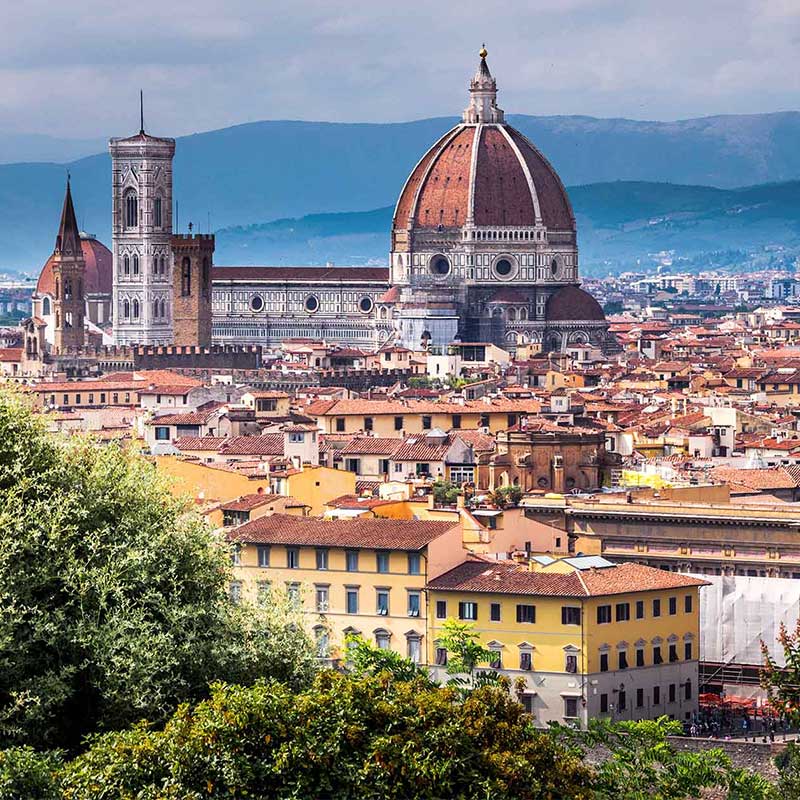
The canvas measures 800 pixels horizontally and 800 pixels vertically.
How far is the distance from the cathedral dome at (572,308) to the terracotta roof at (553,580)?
358 ft

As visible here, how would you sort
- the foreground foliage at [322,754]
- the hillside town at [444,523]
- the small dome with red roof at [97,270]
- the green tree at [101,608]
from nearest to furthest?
the foreground foliage at [322,754] < the green tree at [101,608] < the hillside town at [444,523] < the small dome with red roof at [97,270]

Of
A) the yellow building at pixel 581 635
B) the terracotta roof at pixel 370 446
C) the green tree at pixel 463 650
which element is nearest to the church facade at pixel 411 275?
the terracotta roof at pixel 370 446

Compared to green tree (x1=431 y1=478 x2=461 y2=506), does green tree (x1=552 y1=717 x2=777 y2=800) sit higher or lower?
lower

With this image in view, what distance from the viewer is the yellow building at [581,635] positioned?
4175 centimetres

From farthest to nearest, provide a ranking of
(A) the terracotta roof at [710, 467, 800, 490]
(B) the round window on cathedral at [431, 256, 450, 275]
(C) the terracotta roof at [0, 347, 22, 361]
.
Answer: (B) the round window on cathedral at [431, 256, 450, 275]
(C) the terracotta roof at [0, 347, 22, 361]
(A) the terracotta roof at [710, 467, 800, 490]

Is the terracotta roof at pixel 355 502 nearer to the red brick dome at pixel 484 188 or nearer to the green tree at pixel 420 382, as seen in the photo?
the green tree at pixel 420 382

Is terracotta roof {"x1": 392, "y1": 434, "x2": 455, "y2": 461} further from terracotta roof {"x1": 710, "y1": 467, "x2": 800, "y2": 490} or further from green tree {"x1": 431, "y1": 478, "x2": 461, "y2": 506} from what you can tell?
terracotta roof {"x1": 710, "y1": 467, "x2": 800, "y2": 490}

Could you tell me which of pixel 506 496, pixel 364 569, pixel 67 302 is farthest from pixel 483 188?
pixel 364 569

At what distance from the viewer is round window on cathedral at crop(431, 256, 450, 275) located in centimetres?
16312

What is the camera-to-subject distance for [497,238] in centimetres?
16250

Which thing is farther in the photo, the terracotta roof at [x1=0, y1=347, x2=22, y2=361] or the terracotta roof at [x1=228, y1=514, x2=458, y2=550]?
the terracotta roof at [x1=0, y1=347, x2=22, y2=361]

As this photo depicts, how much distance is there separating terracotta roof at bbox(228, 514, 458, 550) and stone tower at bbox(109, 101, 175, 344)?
104 metres

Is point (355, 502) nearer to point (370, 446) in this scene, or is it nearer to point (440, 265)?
point (370, 446)

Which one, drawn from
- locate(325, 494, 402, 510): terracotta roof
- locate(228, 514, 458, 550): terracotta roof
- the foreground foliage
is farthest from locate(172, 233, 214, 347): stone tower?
the foreground foliage
